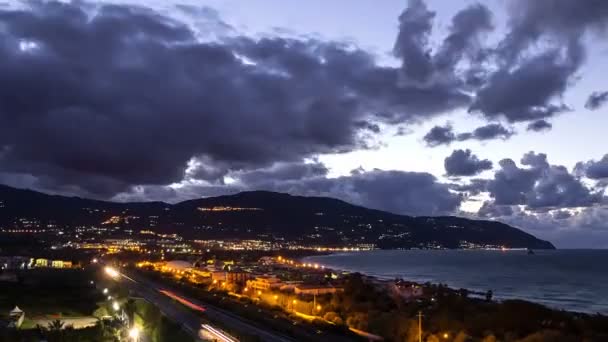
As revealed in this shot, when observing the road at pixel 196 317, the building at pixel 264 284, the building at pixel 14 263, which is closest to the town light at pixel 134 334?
the road at pixel 196 317

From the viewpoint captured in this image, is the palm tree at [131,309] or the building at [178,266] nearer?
the palm tree at [131,309]

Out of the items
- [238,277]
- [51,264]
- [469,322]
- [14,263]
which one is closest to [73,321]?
[469,322]

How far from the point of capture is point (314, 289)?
5041 cm

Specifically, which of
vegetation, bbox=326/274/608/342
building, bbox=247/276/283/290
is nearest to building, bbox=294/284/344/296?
building, bbox=247/276/283/290

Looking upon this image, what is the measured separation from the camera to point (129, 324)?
110 ft

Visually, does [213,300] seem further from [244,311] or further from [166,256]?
[166,256]

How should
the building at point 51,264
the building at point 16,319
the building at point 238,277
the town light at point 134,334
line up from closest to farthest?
the town light at point 134,334 < the building at point 16,319 < the building at point 238,277 < the building at point 51,264

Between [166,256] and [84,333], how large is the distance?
94889mm

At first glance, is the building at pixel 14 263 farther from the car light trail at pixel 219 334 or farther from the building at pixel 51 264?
the car light trail at pixel 219 334

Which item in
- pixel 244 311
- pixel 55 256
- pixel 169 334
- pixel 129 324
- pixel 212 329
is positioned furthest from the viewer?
pixel 55 256

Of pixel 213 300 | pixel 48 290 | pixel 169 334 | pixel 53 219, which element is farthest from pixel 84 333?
pixel 53 219

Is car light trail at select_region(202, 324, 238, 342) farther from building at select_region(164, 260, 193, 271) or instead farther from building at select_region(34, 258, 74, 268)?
building at select_region(34, 258, 74, 268)

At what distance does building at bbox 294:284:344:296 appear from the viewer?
162 feet

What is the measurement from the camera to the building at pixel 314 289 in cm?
4943
